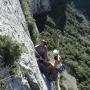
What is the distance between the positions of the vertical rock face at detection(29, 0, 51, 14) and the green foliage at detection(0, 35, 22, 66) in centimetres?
2842

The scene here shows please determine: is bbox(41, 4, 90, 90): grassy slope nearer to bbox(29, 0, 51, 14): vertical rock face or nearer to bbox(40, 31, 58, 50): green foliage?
bbox(40, 31, 58, 50): green foliage

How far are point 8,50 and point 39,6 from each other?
117 feet

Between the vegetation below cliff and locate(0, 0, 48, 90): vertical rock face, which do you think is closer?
locate(0, 0, 48, 90): vertical rock face

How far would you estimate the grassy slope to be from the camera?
5128 centimetres

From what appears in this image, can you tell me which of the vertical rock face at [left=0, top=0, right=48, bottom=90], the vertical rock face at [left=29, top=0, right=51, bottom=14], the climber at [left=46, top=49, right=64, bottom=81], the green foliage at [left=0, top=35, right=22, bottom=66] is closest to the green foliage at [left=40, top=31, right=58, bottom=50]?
the vertical rock face at [left=29, top=0, right=51, bottom=14]

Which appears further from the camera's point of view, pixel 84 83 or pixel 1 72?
pixel 84 83

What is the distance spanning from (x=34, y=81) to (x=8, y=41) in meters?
3.32

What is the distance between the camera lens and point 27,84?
2045 cm

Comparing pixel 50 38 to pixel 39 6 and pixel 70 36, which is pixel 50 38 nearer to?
pixel 39 6

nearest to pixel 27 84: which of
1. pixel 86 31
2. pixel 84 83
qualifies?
pixel 84 83

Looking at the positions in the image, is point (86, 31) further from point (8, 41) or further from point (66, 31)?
point (8, 41)

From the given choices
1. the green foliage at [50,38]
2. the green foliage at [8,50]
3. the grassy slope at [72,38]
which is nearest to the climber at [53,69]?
the green foliage at [8,50]

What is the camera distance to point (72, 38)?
192ft

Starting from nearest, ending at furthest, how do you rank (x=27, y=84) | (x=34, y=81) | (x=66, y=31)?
(x=27, y=84), (x=34, y=81), (x=66, y=31)
